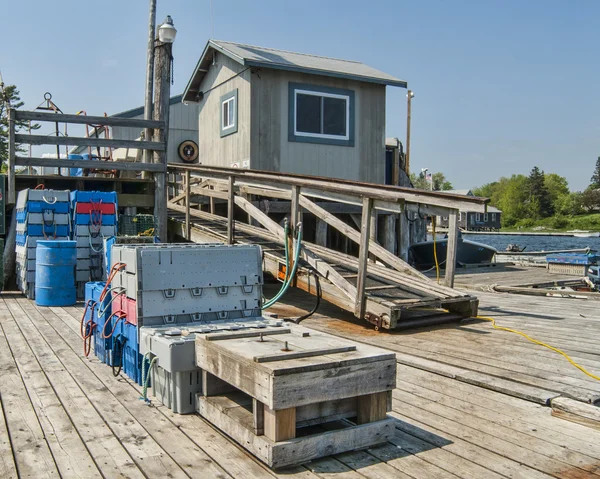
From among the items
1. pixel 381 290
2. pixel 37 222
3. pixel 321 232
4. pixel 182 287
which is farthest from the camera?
pixel 321 232

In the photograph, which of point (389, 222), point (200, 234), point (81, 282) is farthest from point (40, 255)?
point (389, 222)

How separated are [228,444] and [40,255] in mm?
7154

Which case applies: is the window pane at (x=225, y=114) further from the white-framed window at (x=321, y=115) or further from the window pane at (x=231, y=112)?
the white-framed window at (x=321, y=115)

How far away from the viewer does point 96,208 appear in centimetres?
1048

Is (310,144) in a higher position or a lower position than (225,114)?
lower

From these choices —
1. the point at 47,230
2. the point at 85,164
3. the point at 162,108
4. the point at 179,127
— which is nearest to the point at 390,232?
the point at 162,108

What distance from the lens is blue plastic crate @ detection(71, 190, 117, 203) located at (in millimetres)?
10347

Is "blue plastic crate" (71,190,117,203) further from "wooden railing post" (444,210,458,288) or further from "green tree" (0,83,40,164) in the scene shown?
"green tree" (0,83,40,164)

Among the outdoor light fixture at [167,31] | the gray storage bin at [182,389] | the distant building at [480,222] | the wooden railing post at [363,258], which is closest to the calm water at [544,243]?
the distant building at [480,222]

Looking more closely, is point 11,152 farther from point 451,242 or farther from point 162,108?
point 451,242

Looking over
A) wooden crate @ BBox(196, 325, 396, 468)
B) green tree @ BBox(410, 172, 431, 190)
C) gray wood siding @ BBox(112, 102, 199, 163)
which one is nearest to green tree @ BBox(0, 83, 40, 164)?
gray wood siding @ BBox(112, 102, 199, 163)

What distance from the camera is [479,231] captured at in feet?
376

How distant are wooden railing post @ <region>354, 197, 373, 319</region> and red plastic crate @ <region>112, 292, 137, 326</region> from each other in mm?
3109

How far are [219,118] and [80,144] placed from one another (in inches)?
187
